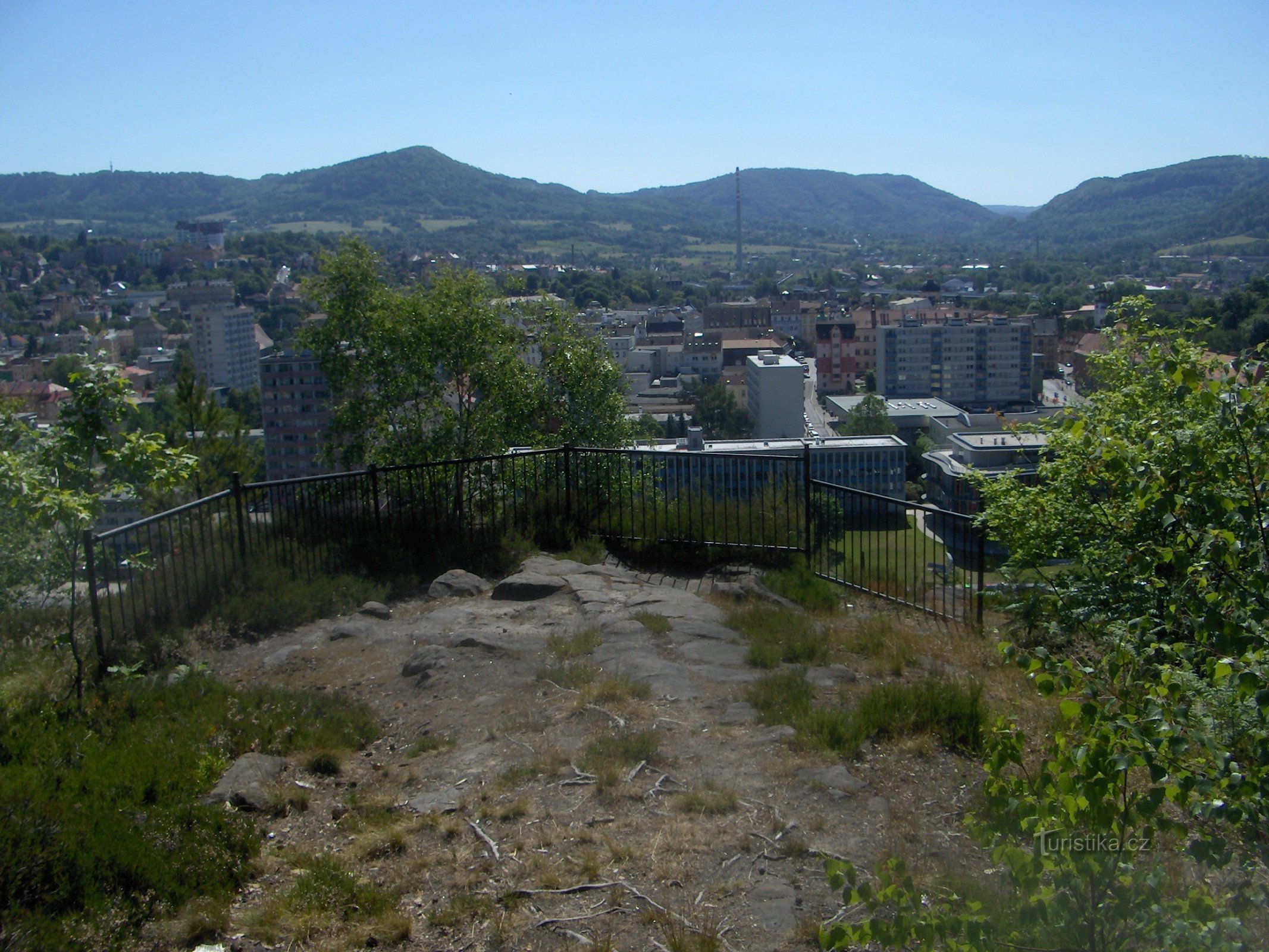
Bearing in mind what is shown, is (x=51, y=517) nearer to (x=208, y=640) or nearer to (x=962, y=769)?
(x=208, y=640)

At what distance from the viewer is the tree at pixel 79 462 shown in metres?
5.96

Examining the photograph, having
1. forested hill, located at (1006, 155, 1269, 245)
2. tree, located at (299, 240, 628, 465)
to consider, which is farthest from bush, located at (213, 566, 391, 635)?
forested hill, located at (1006, 155, 1269, 245)

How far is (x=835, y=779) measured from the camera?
4.61 metres

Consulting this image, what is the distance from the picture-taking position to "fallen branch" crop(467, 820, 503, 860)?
4.08 meters

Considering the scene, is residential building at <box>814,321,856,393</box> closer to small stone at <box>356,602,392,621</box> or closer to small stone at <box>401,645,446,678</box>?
small stone at <box>356,602,392,621</box>

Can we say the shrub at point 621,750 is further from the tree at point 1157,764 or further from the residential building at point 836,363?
the residential building at point 836,363

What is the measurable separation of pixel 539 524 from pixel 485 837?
218 inches

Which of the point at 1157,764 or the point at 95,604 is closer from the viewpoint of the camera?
the point at 1157,764

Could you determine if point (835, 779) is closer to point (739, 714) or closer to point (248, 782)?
point (739, 714)

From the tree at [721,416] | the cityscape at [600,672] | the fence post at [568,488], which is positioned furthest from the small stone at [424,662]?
the tree at [721,416]

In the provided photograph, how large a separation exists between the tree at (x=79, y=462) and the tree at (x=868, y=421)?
27.9 metres

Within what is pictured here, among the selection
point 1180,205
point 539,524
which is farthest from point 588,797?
point 1180,205

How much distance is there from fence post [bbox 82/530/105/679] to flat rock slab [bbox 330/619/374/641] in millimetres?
1529

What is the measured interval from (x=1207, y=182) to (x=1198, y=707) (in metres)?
172
